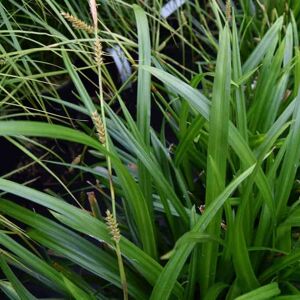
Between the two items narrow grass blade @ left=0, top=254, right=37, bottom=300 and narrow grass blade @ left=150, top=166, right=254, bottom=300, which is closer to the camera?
narrow grass blade @ left=150, top=166, right=254, bottom=300

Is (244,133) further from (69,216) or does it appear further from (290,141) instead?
(69,216)

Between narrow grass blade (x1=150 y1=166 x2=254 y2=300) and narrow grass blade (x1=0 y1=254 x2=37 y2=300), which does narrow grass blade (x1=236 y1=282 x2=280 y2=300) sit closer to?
narrow grass blade (x1=150 y1=166 x2=254 y2=300)

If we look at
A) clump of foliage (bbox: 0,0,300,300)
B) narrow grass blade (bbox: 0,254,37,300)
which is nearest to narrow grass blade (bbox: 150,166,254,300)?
clump of foliage (bbox: 0,0,300,300)

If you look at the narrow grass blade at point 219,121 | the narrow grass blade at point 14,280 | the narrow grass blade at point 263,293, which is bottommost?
the narrow grass blade at point 263,293

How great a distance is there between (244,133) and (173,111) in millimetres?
216

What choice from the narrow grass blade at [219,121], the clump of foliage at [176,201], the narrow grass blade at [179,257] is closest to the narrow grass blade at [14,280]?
the clump of foliage at [176,201]

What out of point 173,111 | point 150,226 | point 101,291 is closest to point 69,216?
point 150,226

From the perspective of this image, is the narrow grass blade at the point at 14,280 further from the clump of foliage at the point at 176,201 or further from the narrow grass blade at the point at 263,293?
the narrow grass blade at the point at 263,293

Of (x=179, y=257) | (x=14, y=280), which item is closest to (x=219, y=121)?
(x=179, y=257)

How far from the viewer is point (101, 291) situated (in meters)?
0.90

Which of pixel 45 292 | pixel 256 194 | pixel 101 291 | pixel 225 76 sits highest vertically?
pixel 225 76

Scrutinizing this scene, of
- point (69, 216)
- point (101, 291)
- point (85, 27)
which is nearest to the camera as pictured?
point (85, 27)

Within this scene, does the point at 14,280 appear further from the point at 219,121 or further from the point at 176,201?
the point at 219,121

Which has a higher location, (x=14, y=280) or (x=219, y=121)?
(x=219, y=121)
